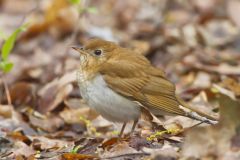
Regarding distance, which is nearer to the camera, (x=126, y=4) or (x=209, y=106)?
(x=209, y=106)

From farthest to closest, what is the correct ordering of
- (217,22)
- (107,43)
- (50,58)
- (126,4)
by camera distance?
(126,4) → (217,22) → (50,58) → (107,43)

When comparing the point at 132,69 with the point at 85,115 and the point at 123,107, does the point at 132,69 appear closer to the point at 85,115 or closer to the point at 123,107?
the point at 123,107

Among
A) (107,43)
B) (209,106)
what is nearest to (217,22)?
(209,106)

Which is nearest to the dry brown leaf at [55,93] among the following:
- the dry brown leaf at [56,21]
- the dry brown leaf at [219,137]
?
the dry brown leaf at [56,21]

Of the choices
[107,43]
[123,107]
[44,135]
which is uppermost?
[107,43]

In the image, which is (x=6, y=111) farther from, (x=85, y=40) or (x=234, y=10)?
(x=234, y=10)

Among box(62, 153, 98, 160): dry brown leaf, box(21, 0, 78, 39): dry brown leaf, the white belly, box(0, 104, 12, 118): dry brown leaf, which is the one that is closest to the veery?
the white belly

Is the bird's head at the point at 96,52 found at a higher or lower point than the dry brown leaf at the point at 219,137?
higher

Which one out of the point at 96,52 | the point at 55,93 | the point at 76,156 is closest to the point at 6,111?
the point at 55,93

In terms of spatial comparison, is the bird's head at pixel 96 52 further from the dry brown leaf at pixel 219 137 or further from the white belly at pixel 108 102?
the dry brown leaf at pixel 219 137
